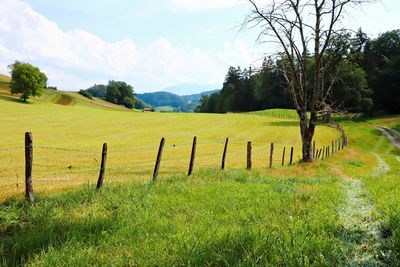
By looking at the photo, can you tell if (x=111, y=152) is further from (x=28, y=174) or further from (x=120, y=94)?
(x=120, y=94)

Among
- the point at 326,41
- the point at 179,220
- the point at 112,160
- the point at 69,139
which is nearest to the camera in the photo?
the point at 179,220

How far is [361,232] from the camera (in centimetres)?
578

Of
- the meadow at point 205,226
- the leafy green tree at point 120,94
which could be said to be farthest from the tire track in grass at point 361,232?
the leafy green tree at point 120,94

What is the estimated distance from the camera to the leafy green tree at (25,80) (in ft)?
327

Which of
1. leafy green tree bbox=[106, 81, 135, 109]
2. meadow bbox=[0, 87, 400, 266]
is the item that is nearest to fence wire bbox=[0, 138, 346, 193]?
meadow bbox=[0, 87, 400, 266]

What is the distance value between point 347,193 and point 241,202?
10.8ft

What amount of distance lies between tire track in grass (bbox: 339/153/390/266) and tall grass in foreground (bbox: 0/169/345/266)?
0.17m

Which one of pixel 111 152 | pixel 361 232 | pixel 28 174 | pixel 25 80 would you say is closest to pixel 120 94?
pixel 25 80

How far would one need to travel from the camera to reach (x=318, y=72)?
904 inches

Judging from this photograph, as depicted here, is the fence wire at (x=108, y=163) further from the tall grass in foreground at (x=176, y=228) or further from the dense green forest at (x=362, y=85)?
the dense green forest at (x=362, y=85)

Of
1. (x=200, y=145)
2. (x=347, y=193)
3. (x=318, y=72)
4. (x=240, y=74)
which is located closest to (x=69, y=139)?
(x=200, y=145)

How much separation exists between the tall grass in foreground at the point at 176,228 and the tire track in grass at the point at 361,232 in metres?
0.17

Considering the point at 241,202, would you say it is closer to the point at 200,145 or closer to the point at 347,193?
the point at 347,193

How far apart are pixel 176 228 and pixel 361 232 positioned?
3118 millimetres
